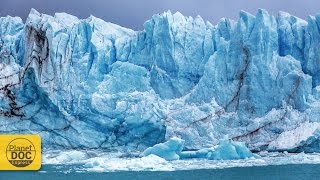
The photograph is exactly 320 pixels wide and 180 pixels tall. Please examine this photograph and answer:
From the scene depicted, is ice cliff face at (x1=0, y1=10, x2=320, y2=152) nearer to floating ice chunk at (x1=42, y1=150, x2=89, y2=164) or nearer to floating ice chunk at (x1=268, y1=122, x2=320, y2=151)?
floating ice chunk at (x1=268, y1=122, x2=320, y2=151)

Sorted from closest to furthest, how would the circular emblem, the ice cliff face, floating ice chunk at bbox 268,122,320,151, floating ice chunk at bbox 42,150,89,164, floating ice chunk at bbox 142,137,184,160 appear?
the circular emblem, floating ice chunk at bbox 142,137,184,160, floating ice chunk at bbox 42,150,89,164, floating ice chunk at bbox 268,122,320,151, the ice cliff face

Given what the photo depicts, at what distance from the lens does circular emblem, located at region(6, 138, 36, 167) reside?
5.97 ft

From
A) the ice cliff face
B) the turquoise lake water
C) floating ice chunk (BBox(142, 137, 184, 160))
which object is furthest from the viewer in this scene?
the ice cliff face

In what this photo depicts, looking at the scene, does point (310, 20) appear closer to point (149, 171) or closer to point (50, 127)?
point (149, 171)

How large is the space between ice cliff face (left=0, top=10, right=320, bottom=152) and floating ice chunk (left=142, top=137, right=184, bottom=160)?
149 centimetres

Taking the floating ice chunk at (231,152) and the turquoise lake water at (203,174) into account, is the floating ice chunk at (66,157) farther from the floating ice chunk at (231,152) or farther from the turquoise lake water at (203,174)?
the floating ice chunk at (231,152)

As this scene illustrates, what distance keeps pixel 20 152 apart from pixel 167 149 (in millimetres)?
11104

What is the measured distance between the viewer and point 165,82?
50.3ft

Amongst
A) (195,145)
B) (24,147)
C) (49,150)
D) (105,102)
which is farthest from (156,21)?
(24,147)

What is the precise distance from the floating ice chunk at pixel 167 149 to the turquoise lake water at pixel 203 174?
1806 mm

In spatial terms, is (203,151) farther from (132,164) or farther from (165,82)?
(165,82)

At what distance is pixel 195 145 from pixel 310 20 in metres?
4.63

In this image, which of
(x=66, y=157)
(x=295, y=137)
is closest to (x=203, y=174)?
(x=295, y=137)

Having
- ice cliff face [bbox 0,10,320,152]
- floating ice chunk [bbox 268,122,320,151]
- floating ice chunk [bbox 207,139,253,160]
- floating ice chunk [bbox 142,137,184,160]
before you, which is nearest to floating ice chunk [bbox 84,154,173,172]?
floating ice chunk [bbox 142,137,184,160]
